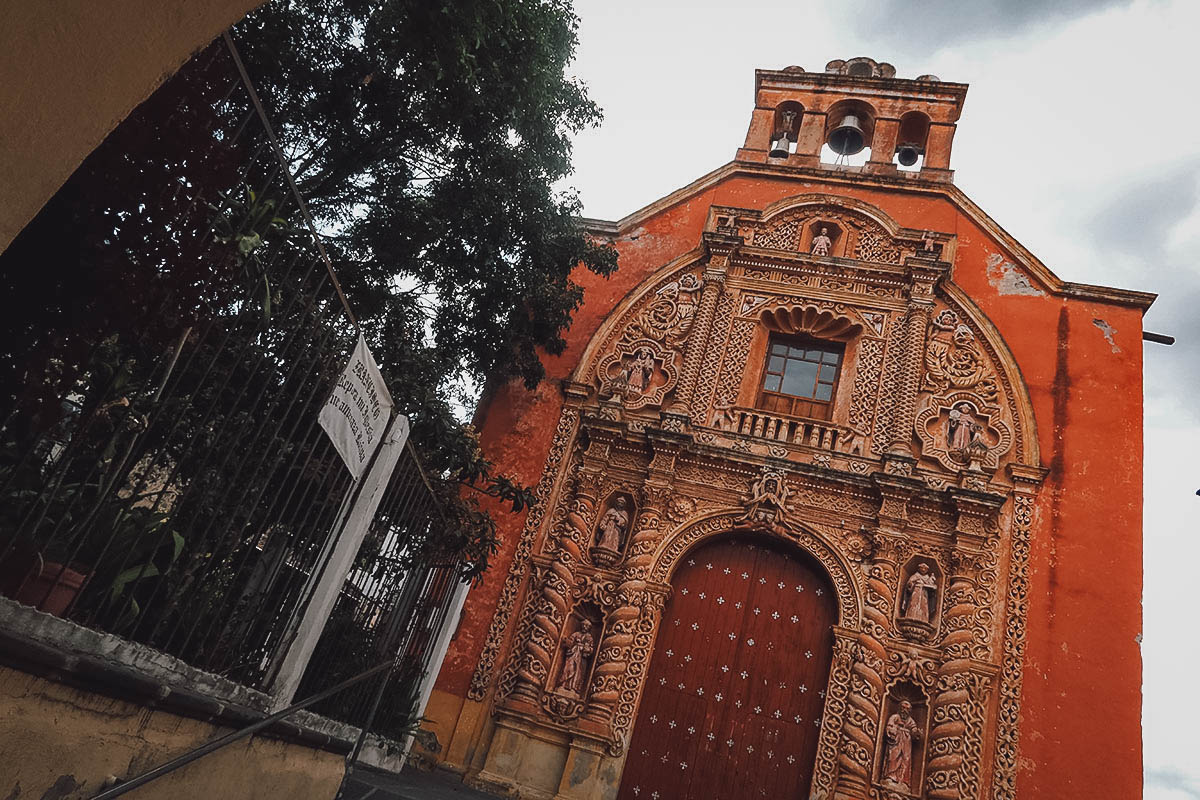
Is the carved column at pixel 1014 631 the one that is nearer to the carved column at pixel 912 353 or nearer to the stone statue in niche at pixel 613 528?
the carved column at pixel 912 353

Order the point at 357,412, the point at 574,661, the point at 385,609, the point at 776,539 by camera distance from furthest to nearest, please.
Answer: the point at 776,539
the point at 574,661
the point at 385,609
the point at 357,412

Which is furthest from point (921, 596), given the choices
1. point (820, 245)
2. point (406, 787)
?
point (406, 787)

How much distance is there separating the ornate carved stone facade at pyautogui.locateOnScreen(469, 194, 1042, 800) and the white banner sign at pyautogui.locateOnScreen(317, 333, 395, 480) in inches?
207

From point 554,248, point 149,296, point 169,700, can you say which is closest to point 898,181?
point 554,248

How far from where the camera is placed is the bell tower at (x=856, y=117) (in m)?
11.7

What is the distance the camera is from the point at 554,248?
28.7ft

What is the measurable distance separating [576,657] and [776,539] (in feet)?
8.54

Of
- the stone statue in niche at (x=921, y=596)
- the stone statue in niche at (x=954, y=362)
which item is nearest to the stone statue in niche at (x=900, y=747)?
the stone statue in niche at (x=921, y=596)

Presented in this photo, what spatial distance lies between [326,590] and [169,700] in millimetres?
1417

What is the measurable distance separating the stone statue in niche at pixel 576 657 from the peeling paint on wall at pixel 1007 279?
6.76 metres

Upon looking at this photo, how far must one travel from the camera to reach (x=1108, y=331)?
32.2ft

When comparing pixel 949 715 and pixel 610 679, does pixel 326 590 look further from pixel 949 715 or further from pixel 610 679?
pixel 949 715

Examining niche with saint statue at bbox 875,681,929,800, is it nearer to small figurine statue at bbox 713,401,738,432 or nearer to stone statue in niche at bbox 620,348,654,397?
small figurine statue at bbox 713,401,738,432

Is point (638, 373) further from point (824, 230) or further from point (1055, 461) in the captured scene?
point (1055, 461)
